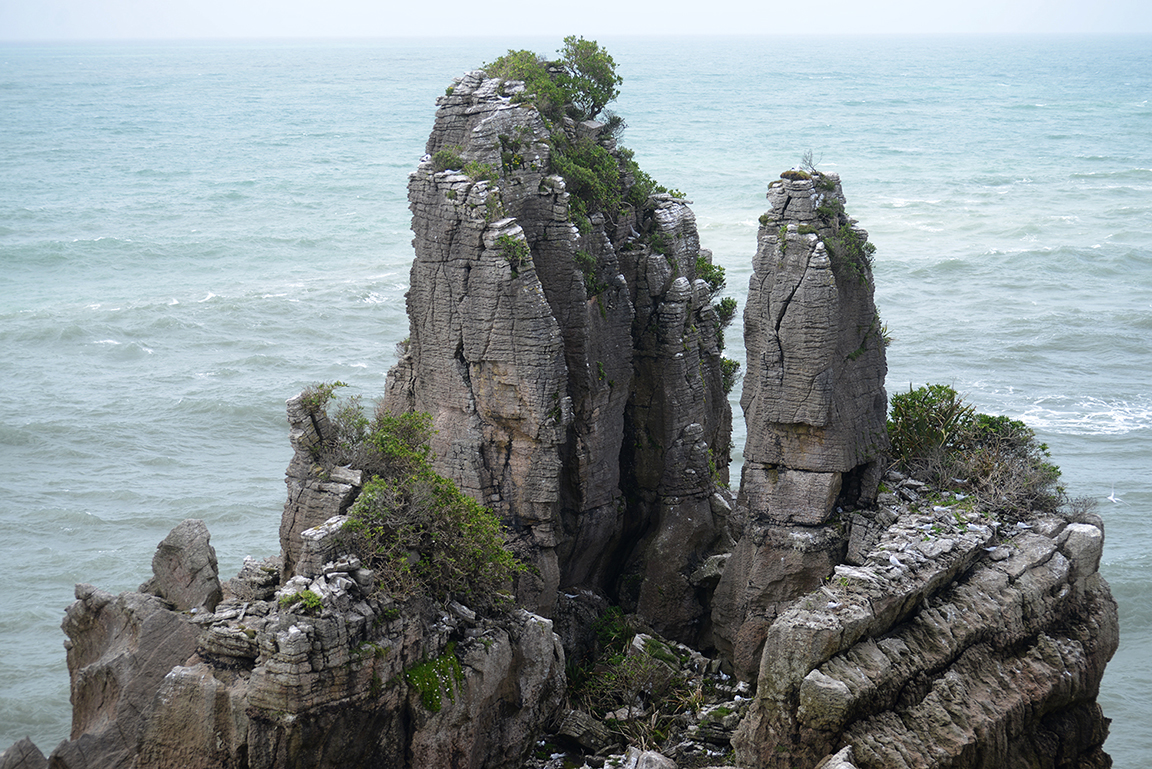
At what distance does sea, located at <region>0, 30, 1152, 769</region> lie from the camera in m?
48.2

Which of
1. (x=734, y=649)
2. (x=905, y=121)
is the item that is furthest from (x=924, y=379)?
(x=905, y=121)

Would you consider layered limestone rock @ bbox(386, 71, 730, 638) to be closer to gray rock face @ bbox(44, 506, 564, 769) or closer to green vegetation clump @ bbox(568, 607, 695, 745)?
green vegetation clump @ bbox(568, 607, 695, 745)

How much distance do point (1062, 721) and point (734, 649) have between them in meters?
7.21

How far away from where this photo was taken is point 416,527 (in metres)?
23.3

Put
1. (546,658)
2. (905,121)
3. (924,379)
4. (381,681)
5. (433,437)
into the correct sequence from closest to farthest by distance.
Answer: (381,681) → (546,658) → (433,437) → (924,379) → (905,121)

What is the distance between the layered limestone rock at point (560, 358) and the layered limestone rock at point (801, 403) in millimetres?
2260

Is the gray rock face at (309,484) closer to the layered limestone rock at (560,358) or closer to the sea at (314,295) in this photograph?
the layered limestone rock at (560,358)

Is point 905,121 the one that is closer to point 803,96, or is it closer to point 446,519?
point 803,96

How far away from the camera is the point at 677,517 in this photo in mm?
31203

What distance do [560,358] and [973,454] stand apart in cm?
916

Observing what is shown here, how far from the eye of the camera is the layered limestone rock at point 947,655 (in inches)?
881

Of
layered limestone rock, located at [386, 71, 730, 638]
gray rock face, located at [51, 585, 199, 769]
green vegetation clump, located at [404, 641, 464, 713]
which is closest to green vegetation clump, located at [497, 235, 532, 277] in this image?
layered limestone rock, located at [386, 71, 730, 638]

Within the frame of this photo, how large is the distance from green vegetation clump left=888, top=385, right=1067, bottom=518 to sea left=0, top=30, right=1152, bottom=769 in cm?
1070

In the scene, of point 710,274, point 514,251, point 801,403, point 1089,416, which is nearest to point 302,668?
point 514,251
